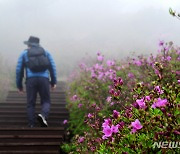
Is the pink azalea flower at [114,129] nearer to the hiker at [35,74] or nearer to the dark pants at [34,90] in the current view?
Answer: the hiker at [35,74]

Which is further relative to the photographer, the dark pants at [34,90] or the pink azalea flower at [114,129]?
the dark pants at [34,90]

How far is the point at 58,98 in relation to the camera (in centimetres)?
1117

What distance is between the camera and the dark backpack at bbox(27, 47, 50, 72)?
7.52 m

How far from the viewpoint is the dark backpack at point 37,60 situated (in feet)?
24.7

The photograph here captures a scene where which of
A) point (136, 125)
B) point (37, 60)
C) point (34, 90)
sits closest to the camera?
point (136, 125)

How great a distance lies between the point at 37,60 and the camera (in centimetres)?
754

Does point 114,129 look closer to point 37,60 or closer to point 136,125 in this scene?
point 136,125

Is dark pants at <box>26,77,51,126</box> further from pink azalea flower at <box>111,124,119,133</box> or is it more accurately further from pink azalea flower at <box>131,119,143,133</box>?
pink azalea flower at <box>131,119,143,133</box>

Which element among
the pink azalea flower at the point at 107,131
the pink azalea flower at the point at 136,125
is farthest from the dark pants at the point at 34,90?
the pink azalea flower at the point at 136,125

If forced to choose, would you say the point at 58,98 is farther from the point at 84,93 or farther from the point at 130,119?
the point at 130,119

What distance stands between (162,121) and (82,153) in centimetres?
272

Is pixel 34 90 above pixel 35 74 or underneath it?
underneath

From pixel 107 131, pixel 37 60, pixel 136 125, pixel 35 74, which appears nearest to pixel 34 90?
pixel 35 74

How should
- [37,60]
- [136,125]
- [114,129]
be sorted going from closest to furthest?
[136,125] → [114,129] → [37,60]
